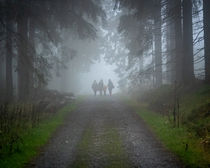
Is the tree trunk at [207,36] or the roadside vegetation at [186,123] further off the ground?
the tree trunk at [207,36]

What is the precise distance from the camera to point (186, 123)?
953cm

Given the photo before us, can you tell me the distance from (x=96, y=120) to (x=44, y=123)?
2322mm

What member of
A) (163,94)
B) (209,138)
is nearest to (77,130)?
(209,138)

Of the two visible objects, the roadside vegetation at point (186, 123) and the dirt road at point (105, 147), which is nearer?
the dirt road at point (105, 147)

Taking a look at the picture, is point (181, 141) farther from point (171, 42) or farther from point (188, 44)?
point (171, 42)

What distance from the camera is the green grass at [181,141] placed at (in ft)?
20.6

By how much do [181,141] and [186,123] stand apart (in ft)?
6.20

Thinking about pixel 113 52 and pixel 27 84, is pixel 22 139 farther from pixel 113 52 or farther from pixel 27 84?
pixel 113 52

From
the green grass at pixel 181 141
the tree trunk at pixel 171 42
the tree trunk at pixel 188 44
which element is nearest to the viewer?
the green grass at pixel 181 141

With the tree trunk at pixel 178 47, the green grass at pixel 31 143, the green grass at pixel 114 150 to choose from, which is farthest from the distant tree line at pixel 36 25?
the green grass at pixel 114 150

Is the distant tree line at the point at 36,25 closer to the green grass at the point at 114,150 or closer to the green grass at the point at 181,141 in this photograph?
the green grass at the point at 114,150

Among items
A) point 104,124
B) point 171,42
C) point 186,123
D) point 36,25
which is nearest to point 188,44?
point 171,42

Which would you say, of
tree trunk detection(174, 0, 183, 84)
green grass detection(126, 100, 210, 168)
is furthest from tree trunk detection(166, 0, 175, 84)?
green grass detection(126, 100, 210, 168)

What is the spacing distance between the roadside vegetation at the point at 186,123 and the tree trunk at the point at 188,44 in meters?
0.93
